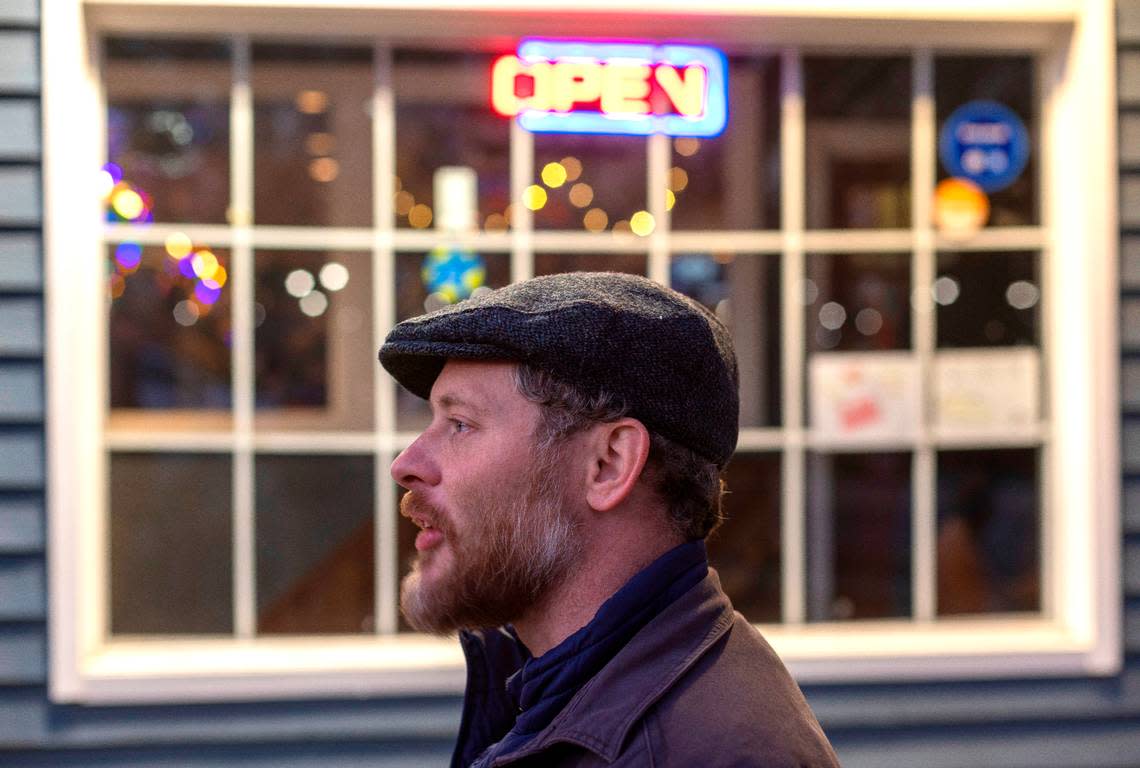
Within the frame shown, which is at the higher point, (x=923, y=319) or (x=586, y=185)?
(x=586, y=185)

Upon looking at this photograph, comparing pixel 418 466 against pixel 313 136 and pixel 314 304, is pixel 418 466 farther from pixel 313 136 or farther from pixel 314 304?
pixel 313 136

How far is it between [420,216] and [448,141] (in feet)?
0.85

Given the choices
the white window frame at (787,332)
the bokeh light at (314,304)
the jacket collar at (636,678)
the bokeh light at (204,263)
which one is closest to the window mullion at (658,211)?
the white window frame at (787,332)

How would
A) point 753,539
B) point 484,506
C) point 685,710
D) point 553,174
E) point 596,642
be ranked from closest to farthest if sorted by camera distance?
point 685,710, point 596,642, point 484,506, point 553,174, point 753,539

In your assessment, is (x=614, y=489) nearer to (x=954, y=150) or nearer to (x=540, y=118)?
(x=540, y=118)

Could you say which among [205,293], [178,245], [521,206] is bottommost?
[205,293]

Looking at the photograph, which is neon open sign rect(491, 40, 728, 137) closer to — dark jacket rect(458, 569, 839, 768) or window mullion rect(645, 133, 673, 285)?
window mullion rect(645, 133, 673, 285)

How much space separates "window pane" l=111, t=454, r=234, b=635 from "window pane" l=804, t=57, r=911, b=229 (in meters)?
1.87

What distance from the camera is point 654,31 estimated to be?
3156 mm

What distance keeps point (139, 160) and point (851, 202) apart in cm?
201

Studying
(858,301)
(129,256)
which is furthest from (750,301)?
(129,256)

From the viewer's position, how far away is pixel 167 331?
10.7 feet

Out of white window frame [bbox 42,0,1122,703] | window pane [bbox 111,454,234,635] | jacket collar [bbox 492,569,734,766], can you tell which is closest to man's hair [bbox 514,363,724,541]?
jacket collar [bbox 492,569,734,766]

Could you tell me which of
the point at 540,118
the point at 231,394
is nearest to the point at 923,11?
the point at 540,118
